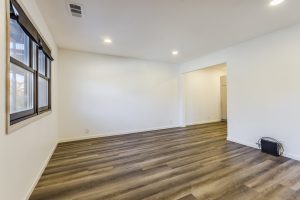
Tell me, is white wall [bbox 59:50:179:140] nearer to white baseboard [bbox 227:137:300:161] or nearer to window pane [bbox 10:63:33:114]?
Answer: window pane [bbox 10:63:33:114]

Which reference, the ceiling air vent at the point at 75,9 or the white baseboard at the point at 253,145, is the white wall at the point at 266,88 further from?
the ceiling air vent at the point at 75,9

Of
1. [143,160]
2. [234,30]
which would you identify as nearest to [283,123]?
[234,30]

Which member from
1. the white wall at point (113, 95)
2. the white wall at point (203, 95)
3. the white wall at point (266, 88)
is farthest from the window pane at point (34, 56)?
the white wall at point (203, 95)

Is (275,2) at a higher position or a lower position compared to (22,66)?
higher

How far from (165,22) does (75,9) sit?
4.76 feet

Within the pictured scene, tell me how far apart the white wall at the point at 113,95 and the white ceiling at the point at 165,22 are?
0.74m

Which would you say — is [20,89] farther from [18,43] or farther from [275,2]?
[275,2]

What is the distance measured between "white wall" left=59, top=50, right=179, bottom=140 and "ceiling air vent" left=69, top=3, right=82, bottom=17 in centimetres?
201

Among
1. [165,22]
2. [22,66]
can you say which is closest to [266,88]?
[165,22]

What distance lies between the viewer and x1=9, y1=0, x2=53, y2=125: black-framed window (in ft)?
5.17

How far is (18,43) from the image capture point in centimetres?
179

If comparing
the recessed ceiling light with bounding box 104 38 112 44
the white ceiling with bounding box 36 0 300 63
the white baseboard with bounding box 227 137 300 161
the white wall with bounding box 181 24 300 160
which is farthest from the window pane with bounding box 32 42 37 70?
the white baseboard with bounding box 227 137 300 161

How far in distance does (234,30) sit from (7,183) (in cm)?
399

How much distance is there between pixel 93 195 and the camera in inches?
75.4
